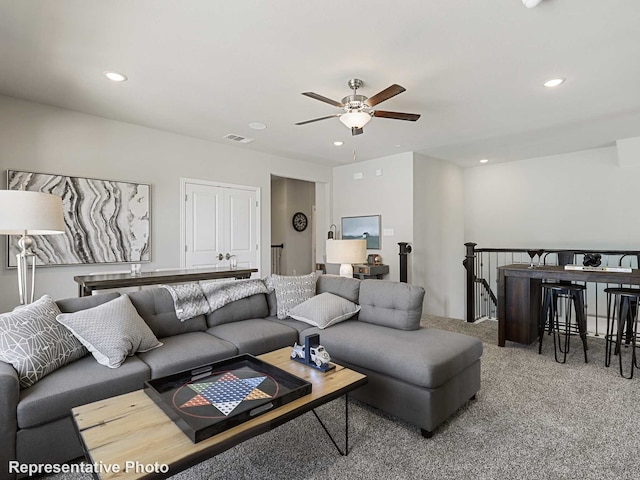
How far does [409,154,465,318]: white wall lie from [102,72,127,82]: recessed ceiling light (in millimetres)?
4290

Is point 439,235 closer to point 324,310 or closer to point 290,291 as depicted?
point 290,291

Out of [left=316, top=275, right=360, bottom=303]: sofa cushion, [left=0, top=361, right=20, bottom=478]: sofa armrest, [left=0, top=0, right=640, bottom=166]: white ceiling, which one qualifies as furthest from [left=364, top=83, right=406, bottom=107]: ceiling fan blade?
[left=0, top=361, right=20, bottom=478]: sofa armrest

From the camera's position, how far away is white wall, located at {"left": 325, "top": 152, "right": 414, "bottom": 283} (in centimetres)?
576

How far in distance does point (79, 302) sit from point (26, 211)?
0.72m

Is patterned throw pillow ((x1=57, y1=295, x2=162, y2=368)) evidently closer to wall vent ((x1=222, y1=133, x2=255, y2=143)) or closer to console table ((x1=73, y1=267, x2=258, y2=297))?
console table ((x1=73, y1=267, x2=258, y2=297))

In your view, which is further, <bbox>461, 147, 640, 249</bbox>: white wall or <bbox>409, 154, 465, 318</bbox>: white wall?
<bbox>409, 154, 465, 318</bbox>: white wall

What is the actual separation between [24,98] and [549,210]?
7797 mm

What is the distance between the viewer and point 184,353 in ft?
7.77

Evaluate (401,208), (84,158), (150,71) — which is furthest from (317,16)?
(401,208)

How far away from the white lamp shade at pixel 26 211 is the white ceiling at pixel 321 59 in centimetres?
116

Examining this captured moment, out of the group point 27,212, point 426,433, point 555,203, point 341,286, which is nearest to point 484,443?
point 426,433

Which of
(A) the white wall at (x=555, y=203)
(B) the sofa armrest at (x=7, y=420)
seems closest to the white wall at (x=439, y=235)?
(A) the white wall at (x=555, y=203)

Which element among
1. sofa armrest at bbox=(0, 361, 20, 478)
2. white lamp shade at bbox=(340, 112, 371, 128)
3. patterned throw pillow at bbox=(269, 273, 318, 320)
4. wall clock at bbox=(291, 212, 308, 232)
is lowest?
sofa armrest at bbox=(0, 361, 20, 478)

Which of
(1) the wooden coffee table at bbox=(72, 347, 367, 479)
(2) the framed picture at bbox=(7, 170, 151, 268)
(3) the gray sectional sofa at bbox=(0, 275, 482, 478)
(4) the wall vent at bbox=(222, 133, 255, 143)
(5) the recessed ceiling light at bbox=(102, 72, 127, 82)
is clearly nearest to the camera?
(1) the wooden coffee table at bbox=(72, 347, 367, 479)
